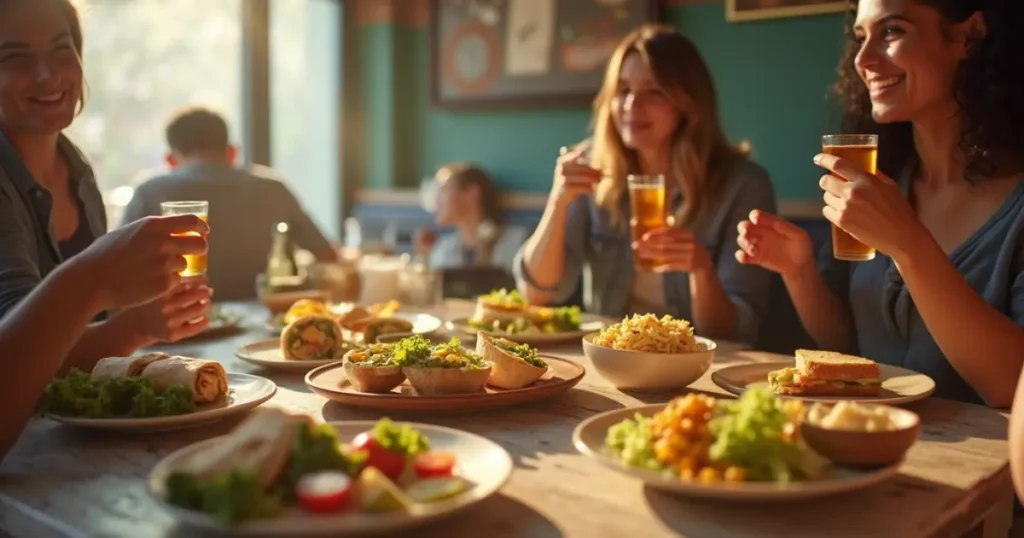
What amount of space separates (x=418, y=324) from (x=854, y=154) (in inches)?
42.0

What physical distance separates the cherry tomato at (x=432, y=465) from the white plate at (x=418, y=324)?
3.19 ft

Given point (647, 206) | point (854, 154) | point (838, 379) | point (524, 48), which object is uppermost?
point (524, 48)

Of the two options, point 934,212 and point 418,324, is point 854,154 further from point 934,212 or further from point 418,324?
point 418,324

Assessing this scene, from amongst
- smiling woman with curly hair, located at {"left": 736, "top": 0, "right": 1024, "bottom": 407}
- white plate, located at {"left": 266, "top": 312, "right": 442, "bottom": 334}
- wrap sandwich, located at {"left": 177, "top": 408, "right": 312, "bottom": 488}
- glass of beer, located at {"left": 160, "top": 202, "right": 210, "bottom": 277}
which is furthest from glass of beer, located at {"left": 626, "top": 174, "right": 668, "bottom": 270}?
wrap sandwich, located at {"left": 177, "top": 408, "right": 312, "bottom": 488}

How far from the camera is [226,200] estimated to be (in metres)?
3.61

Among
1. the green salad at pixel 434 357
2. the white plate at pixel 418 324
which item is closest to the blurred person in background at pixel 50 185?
the white plate at pixel 418 324

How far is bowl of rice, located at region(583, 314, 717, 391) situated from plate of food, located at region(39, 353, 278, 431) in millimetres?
581

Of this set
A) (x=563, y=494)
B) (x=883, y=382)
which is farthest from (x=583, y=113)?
(x=563, y=494)

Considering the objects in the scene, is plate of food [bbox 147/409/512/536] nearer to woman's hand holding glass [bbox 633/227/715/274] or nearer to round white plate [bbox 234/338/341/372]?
round white plate [bbox 234/338/341/372]

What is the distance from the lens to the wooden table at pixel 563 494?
1.04m

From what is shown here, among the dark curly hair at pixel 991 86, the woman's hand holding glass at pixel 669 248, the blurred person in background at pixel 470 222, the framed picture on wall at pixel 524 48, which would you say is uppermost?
the framed picture on wall at pixel 524 48

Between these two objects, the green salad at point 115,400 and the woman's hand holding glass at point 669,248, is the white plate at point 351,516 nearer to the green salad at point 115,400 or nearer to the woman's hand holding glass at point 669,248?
the green salad at point 115,400

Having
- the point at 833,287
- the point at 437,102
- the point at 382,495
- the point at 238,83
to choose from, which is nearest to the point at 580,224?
the point at 833,287

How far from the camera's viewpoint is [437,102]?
5586mm
